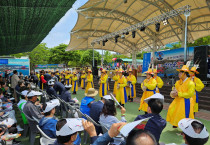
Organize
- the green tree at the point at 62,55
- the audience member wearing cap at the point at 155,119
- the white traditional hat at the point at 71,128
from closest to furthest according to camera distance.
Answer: the white traditional hat at the point at 71,128 < the audience member wearing cap at the point at 155,119 < the green tree at the point at 62,55

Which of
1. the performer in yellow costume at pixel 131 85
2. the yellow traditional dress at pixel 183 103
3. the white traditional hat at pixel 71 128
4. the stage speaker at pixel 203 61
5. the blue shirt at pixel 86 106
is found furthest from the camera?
the stage speaker at pixel 203 61

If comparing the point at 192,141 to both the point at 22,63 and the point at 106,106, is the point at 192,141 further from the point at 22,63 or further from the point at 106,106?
the point at 22,63

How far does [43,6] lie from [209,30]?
56.2ft

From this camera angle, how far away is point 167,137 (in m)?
3.84

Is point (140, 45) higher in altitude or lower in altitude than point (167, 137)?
higher

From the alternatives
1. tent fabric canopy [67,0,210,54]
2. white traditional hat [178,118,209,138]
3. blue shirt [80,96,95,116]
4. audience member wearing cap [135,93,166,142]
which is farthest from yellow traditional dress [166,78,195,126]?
tent fabric canopy [67,0,210,54]

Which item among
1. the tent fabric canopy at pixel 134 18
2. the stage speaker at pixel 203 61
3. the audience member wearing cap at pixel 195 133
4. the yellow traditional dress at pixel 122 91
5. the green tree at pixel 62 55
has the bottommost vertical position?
the yellow traditional dress at pixel 122 91

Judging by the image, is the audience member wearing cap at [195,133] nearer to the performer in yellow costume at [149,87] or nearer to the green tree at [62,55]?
the performer in yellow costume at [149,87]

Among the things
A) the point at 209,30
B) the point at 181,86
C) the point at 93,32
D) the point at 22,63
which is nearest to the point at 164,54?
the point at 209,30

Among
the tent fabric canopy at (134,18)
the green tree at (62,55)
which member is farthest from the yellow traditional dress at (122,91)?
the green tree at (62,55)

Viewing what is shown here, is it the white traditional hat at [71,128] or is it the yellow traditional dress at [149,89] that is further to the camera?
the yellow traditional dress at [149,89]

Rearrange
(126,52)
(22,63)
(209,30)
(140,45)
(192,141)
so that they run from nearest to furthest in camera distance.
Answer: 1. (192,141)
2. (209,30)
3. (22,63)
4. (140,45)
5. (126,52)

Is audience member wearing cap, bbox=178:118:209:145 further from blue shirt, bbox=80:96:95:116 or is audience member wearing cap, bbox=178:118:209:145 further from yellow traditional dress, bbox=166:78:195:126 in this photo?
yellow traditional dress, bbox=166:78:195:126

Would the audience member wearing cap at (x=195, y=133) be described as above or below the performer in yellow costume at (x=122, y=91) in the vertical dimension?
above
